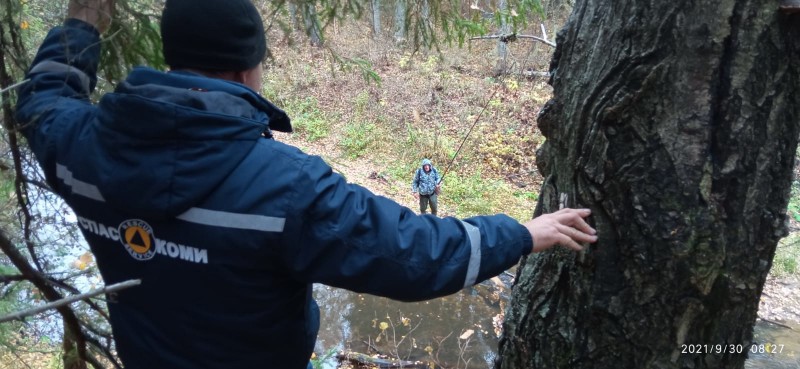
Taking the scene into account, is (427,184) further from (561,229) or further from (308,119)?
(561,229)

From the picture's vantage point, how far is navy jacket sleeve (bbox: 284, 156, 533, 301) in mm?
1277

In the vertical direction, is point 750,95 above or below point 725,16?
below

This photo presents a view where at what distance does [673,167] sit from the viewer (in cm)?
150

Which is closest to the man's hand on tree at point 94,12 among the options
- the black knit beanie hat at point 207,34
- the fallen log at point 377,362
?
the black knit beanie hat at point 207,34

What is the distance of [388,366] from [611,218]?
4.91 meters

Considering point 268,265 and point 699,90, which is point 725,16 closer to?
point 699,90

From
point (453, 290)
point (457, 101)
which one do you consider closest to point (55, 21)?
point (453, 290)

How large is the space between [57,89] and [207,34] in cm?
72

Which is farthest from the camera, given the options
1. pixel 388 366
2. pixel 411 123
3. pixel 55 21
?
pixel 411 123

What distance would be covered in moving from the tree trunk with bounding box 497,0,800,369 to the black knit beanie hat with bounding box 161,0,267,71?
38.2 inches

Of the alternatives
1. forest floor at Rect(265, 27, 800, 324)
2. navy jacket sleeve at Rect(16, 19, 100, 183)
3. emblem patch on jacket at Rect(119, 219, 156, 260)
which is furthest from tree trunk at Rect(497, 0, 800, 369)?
forest floor at Rect(265, 27, 800, 324)

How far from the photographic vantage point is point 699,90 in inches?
56.7

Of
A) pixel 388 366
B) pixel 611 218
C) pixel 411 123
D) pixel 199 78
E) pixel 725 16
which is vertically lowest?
pixel 388 366

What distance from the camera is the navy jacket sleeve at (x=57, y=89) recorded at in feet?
5.14
